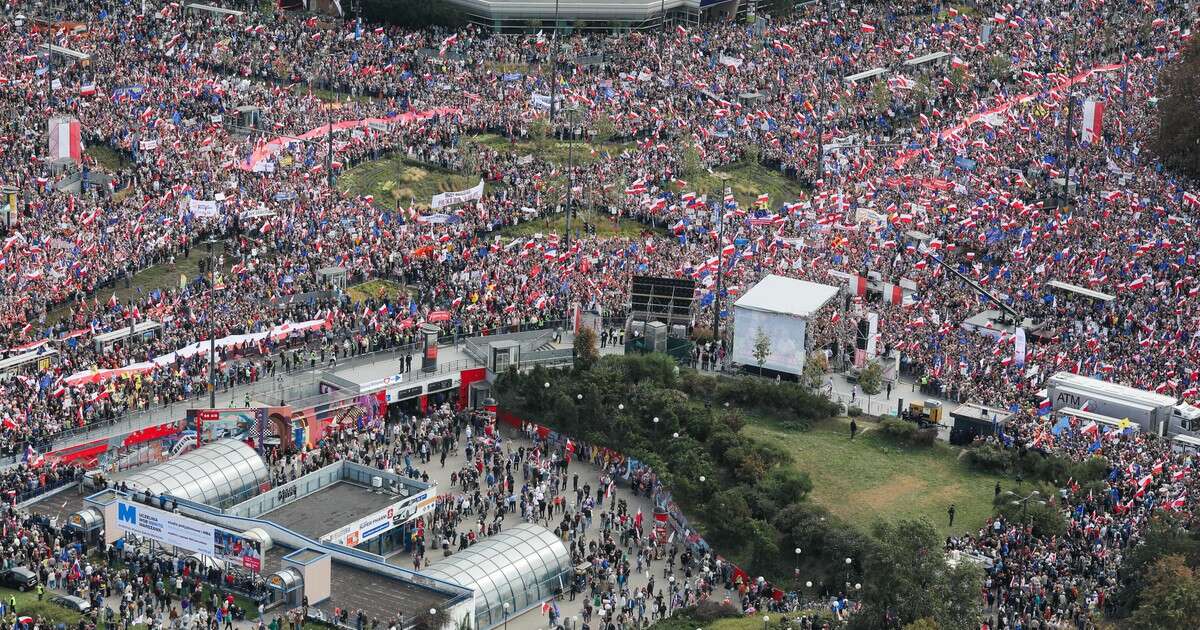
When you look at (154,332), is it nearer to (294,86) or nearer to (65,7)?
(294,86)

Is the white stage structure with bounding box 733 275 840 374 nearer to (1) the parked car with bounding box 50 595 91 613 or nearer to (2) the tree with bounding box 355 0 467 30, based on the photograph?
(1) the parked car with bounding box 50 595 91 613

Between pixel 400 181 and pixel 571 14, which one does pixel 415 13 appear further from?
pixel 400 181

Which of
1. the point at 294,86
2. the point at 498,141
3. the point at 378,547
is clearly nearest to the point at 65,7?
the point at 294,86

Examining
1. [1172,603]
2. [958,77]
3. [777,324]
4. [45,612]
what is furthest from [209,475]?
[958,77]

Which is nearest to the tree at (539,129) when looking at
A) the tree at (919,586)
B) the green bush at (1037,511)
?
the green bush at (1037,511)

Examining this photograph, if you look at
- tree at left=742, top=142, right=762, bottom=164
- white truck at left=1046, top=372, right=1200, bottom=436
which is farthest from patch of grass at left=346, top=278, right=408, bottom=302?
white truck at left=1046, top=372, right=1200, bottom=436
